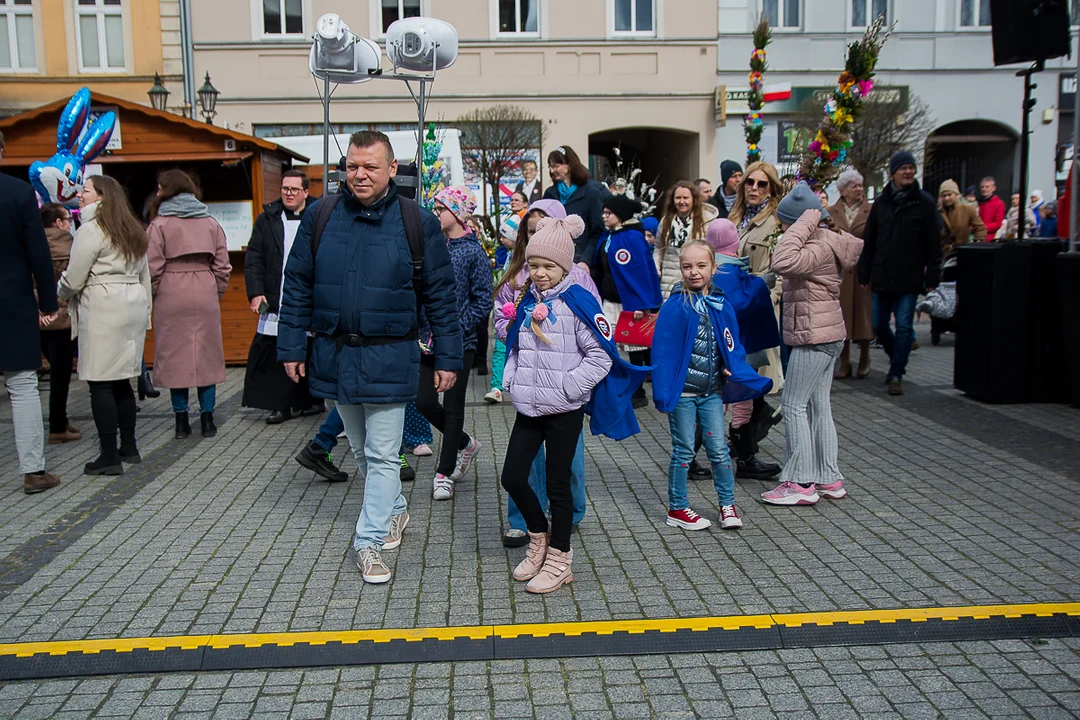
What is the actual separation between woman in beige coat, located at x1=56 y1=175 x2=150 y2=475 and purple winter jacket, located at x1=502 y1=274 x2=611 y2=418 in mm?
3349

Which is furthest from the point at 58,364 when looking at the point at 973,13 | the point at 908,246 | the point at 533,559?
the point at 973,13

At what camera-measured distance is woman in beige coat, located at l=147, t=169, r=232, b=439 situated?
7.80 metres

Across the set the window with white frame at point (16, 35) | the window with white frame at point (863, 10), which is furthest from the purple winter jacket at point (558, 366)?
the window with white frame at point (863, 10)

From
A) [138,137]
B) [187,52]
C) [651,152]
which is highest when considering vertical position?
[187,52]

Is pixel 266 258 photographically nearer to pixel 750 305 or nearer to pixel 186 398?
pixel 186 398

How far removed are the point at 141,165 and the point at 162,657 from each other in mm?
9293

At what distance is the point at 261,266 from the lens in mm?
8336

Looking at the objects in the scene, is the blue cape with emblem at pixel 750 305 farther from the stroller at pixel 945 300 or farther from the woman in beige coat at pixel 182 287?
the stroller at pixel 945 300

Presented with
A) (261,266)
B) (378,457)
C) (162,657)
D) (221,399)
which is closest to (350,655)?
(162,657)

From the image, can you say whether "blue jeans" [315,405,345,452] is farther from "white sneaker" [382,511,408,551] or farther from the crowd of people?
"white sneaker" [382,511,408,551]

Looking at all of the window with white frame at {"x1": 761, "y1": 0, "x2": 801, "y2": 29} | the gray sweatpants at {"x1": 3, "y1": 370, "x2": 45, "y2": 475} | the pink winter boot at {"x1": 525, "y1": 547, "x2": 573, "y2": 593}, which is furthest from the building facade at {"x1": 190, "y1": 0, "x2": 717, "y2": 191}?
the pink winter boot at {"x1": 525, "y1": 547, "x2": 573, "y2": 593}

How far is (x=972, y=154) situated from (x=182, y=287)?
22842 mm

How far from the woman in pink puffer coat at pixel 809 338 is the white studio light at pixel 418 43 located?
301cm

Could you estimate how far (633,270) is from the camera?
26.7 feet
